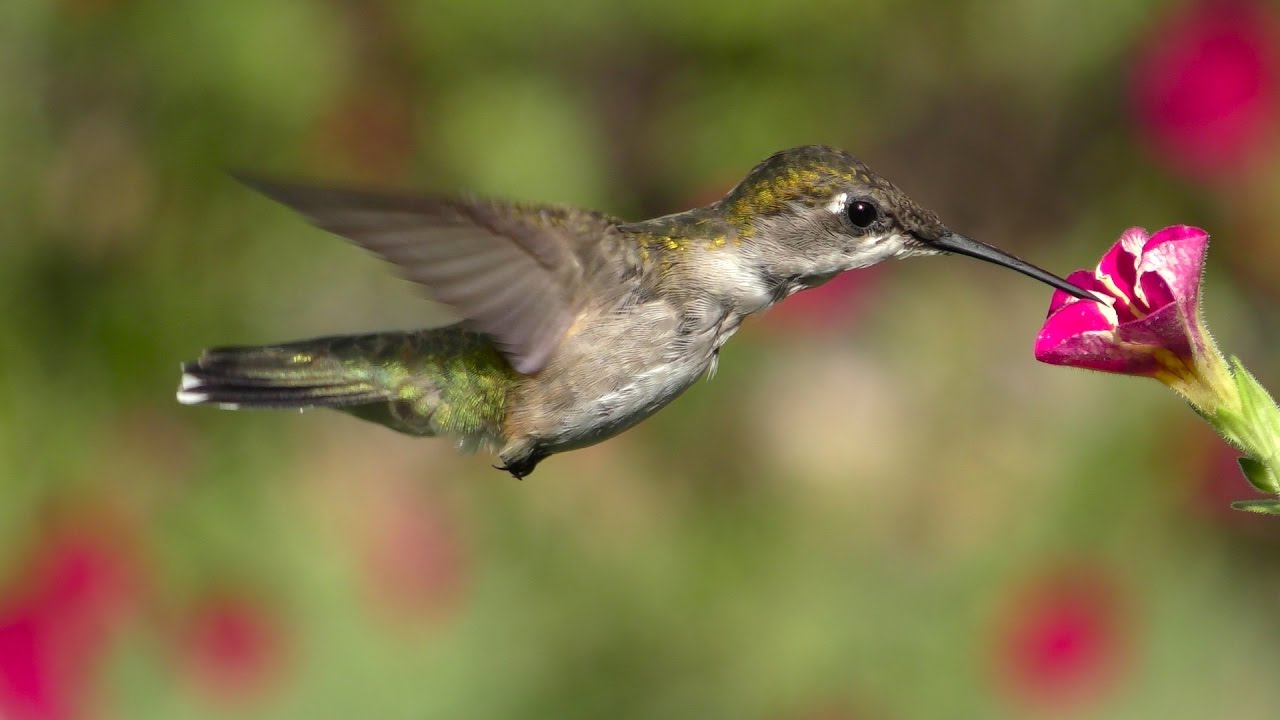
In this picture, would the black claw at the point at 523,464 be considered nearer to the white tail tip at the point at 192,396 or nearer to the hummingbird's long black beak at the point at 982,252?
the white tail tip at the point at 192,396

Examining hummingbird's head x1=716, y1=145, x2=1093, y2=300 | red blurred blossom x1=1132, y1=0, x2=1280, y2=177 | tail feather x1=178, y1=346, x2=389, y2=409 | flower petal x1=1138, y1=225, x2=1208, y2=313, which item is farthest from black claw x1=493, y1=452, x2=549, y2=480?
red blurred blossom x1=1132, y1=0, x2=1280, y2=177

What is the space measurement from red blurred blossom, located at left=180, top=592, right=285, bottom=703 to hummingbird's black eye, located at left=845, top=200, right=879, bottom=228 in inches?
91.7

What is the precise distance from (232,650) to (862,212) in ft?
7.71

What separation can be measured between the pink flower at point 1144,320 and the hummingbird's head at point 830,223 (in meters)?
0.09

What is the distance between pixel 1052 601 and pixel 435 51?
7.62 feet

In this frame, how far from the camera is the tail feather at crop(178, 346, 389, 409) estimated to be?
1952 millimetres

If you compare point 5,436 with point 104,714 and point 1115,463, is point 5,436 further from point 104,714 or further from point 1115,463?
point 1115,463

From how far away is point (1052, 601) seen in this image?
361 centimetres

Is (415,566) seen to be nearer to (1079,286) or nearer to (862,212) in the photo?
(862,212)

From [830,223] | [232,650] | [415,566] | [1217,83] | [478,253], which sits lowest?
[232,650]

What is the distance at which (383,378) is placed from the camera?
6.66 ft

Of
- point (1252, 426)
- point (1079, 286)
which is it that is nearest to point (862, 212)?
point (1079, 286)

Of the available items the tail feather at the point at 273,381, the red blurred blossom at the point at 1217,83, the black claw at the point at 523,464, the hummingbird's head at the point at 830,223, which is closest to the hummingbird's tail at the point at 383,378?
the tail feather at the point at 273,381

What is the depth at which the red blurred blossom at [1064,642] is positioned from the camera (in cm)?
350
